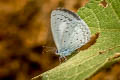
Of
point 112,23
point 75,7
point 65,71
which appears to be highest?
point 75,7

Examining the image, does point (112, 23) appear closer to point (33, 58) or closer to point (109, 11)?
point (109, 11)

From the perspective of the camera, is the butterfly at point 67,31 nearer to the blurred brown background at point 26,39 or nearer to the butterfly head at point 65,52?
the butterfly head at point 65,52

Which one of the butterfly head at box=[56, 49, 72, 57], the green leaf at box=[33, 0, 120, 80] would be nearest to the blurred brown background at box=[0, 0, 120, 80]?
the butterfly head at box=[56, 49, 72, 57]

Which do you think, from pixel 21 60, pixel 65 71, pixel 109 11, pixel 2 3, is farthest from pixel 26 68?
pixel 65 71

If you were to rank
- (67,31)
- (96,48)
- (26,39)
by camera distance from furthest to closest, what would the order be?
(26,39) < (67,31) < (96,48)

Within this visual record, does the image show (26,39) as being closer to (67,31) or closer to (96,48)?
(67,31)

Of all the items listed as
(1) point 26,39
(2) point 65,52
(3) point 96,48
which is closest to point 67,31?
(2) point 65,52

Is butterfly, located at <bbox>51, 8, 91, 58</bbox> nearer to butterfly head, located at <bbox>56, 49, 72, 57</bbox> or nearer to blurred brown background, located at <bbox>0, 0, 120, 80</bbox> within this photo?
butterfly head, located at <bbox>56, 49, 72, 57</bbox>
